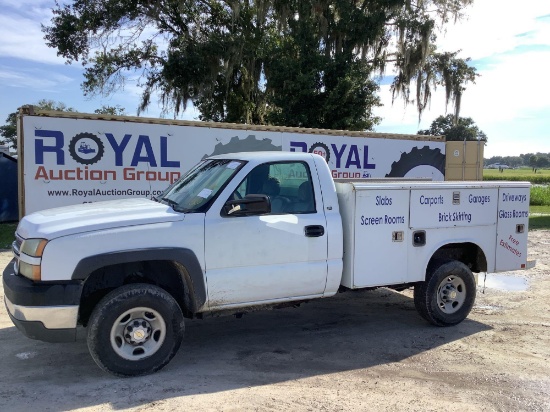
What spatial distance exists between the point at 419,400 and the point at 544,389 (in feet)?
3.88

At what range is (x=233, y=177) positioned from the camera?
4680 millimetres

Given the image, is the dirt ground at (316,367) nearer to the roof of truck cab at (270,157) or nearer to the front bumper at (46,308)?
the front bumper at (46,308)

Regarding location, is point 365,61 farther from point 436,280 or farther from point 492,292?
point 436,280

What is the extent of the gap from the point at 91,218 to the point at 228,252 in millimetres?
1238

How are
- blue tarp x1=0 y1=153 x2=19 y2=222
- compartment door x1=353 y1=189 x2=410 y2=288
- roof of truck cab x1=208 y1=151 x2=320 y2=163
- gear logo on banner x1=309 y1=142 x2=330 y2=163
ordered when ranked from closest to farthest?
1. roof of truck cab x1=208 y1=151 x2=320 y2=163
2. compartment door x1=353 y1=189 x2=410 y2=288
3. gear logo on banner x1=309 y1=142 x2=330 y2=163
4. blue tarp x1=0 y1=153 x2=19 y2=222

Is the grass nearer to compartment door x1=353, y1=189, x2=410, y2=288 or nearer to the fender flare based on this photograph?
the fender flare

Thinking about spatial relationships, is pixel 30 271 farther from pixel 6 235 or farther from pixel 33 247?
pixel 6 235

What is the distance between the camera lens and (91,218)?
421 centimetres

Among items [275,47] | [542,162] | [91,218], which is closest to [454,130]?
[275,47]

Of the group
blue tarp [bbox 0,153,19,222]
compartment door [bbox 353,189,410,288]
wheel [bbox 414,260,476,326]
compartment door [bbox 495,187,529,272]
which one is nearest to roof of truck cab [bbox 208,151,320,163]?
compartment door [bbox 353,189,410,288]

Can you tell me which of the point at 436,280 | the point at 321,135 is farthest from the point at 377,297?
the point at 321,135

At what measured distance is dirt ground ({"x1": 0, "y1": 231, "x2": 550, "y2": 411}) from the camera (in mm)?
3869

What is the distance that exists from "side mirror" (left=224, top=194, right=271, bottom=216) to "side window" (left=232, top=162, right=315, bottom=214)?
0.28m

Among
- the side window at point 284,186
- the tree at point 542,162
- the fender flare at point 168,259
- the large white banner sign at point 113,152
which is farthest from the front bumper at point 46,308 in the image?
the tree at point 542,162
